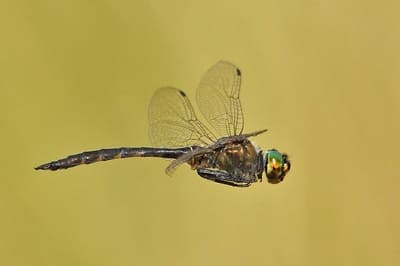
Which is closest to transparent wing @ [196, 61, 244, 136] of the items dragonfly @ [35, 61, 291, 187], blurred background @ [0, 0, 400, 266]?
dragonfly @ [35, 61, 291, 187]

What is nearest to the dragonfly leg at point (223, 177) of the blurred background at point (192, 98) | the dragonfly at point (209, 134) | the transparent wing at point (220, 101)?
the dragonfly at point (209, 134)

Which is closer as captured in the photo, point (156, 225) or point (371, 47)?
point (156, 225)

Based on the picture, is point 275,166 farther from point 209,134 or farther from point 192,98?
point 192,98

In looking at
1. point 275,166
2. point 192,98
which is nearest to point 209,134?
point 275,166

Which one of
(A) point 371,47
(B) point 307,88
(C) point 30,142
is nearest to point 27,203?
(C) point 30,142

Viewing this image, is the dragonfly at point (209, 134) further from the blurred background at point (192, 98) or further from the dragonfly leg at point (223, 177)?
the blurred background at point (192, 98)

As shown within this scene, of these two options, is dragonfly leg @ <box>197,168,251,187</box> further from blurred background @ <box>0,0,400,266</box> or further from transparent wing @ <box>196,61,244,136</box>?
blurred background @ <box>0,0,400,266</box>

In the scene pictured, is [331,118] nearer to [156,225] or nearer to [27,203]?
[156,225]

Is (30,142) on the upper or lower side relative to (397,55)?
lower
